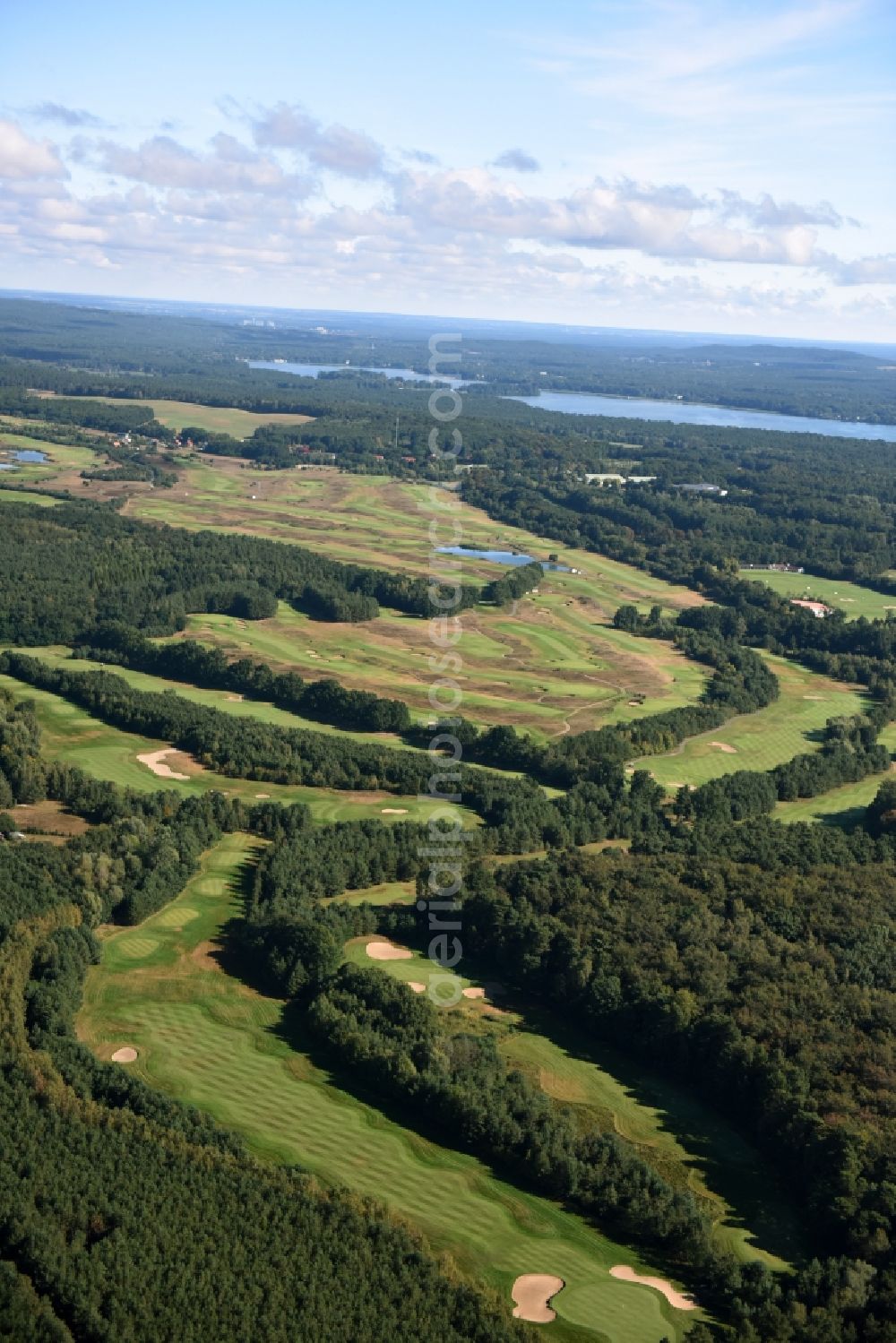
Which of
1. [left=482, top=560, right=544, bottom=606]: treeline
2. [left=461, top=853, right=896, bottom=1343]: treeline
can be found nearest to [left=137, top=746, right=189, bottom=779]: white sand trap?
[left=461, top=853, right=896, bottom=1343]: treeline

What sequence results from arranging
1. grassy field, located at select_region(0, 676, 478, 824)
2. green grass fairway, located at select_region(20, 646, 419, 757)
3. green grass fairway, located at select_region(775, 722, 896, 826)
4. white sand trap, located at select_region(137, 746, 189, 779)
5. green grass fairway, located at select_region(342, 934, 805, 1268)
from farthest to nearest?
1. green grass fairway, located at select_region(20, 646, 419, 757)
2. green grass fairway, located at select_region(775, 722, 896, 826)
3. white sand trap, located at select_region(137, 746, 189, 779)
4. grassy field, located at select_region(0, 676, 478, 824)
5. green grass fairway, located at select_region(342, 934, 805, 1268)

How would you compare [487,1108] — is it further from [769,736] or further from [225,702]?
[769,736]

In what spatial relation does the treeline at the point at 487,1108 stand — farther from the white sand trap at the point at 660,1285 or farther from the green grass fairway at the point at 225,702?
the green grass fairway at the point at 225,702

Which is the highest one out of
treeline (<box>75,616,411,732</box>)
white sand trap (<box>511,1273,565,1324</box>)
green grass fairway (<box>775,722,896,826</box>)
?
treeline (<box>75,616,411,732</box>)

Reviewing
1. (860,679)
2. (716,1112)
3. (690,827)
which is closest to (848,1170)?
(716,1112)

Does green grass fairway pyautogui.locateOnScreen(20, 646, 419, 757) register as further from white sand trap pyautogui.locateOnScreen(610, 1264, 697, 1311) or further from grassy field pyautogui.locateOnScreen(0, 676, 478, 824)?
white sand trap pyautogui.locateOnScreen(610, 1264, 697, 1311)

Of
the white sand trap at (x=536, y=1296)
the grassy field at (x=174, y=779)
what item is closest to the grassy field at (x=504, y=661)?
the grassy field at (x=174, y=779)

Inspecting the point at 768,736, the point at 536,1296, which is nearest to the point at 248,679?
the point at 768,736

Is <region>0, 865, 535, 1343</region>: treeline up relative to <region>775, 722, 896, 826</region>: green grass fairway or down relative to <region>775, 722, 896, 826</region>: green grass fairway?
down
